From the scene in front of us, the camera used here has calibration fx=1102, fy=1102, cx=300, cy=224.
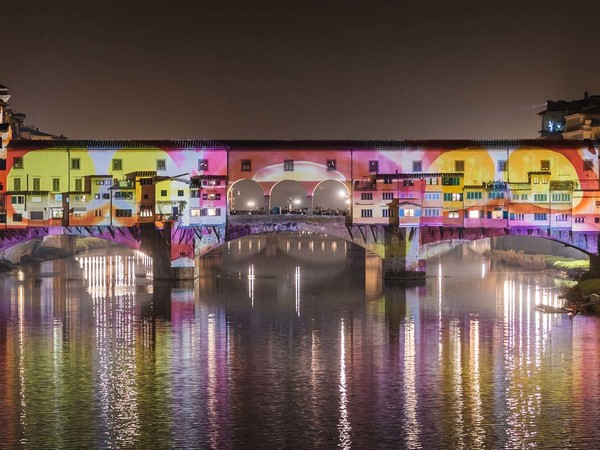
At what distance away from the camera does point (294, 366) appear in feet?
133

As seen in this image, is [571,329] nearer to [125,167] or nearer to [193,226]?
[193,226]

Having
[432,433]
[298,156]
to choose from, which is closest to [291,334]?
[432,433]

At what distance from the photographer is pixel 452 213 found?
67.6 metres

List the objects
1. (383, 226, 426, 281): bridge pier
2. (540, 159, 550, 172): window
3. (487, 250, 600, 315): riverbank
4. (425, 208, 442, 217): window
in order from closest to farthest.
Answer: (487, 250, 600, 315): riverbank
(383, 226, 426, 281): bridge pier
(425, 208, 442, 217): window
(540, 159, 550, 172): window

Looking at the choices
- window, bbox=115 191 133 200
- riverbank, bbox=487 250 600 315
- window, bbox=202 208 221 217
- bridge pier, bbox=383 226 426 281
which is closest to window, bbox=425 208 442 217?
bridge pier, bbox=383 226 426 281

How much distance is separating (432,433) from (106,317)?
25.3 meters

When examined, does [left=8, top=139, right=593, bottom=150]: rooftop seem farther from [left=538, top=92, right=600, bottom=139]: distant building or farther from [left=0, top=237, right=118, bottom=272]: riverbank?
[left=538, top=92, right=600, bottom=139]: distant building

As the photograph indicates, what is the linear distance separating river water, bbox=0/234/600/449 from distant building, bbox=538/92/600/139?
25.6m

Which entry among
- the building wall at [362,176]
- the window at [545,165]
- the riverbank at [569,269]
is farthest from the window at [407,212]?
the riverbank at [569,269]

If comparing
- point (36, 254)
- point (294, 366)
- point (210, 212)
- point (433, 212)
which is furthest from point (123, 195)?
point (294, 366)

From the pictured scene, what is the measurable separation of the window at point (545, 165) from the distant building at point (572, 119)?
21836 mm

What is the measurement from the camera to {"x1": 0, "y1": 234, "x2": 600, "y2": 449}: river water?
31156 millimetres

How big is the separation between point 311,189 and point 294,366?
2946 cm

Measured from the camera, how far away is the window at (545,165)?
224ft
